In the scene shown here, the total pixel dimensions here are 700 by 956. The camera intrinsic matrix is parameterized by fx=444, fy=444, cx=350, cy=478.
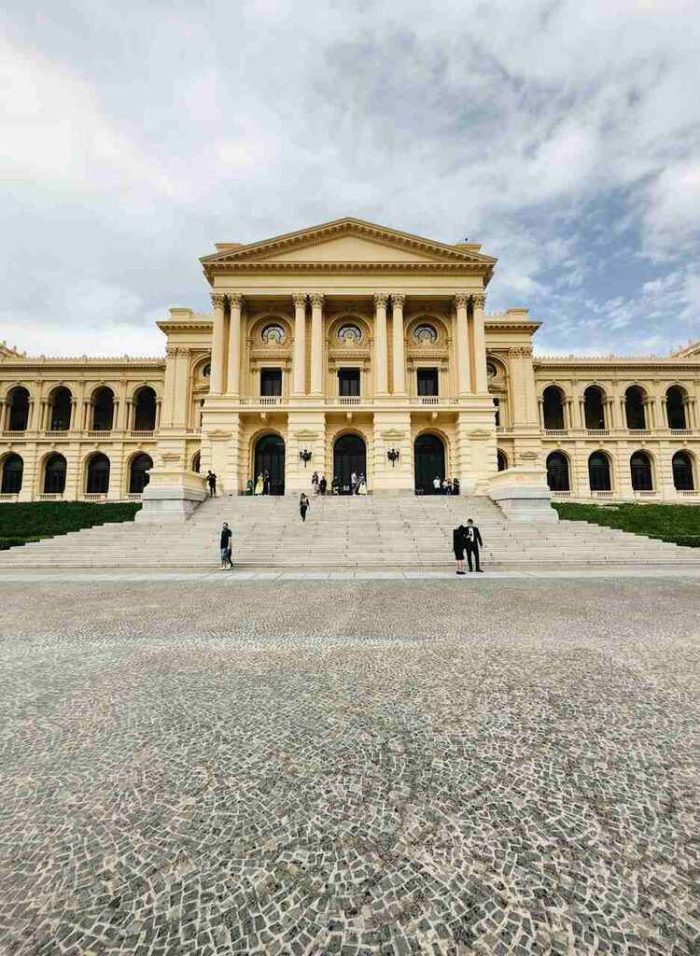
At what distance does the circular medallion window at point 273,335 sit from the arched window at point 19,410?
2631 cm

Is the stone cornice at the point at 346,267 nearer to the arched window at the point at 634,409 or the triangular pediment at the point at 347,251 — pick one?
the triangular pediment at the point at 347,251

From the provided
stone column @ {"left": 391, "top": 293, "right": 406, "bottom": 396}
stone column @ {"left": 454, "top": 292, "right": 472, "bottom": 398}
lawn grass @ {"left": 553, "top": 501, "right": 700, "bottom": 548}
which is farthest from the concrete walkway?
stone column @ {"left": 391, "top": 293, "right": 406, "bottom": 396}

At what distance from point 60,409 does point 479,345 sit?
40.2 m

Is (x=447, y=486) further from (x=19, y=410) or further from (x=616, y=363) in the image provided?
(x=19, y=410)

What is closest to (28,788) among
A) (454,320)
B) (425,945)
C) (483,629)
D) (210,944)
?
(210,944)

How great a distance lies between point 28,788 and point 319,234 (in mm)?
36877

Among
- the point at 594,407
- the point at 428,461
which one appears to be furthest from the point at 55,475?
the point at 594,407

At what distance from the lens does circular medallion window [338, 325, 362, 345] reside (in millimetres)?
35156

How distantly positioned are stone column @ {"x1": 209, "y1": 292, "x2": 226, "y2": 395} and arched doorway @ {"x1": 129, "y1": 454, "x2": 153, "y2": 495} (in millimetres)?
14279

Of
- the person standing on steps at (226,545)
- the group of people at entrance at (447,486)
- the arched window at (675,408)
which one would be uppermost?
the arched window at (675,408)

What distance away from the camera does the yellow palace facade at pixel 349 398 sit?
31.5 meters

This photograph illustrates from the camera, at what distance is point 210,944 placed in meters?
1.63

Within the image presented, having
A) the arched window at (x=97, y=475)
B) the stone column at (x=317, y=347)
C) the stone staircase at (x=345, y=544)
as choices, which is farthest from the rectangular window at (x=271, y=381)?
the arched window at (x=97, y=475)

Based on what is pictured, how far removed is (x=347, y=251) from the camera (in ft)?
111
